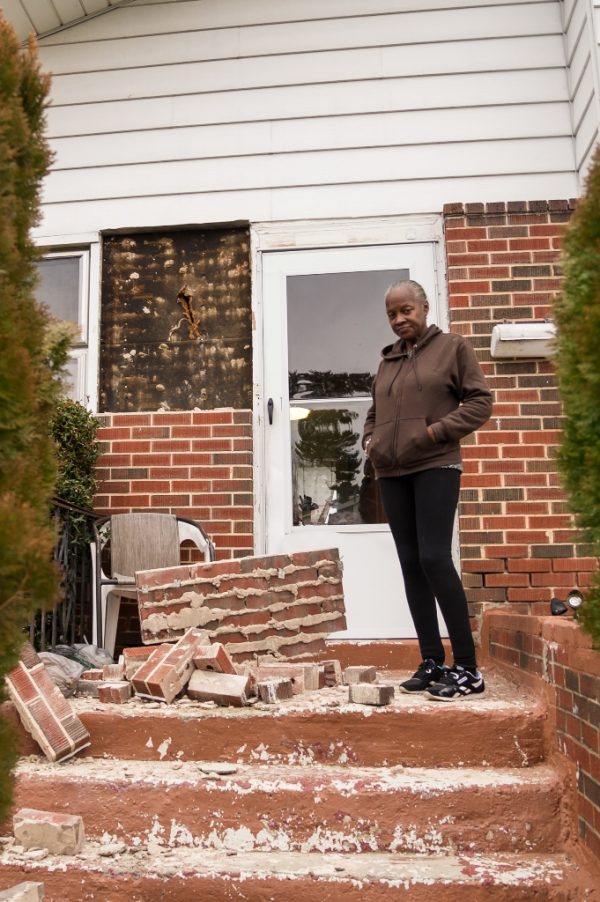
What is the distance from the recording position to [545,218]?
456cm

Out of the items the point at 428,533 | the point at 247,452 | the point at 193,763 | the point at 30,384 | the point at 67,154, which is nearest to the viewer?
the point at 30,384

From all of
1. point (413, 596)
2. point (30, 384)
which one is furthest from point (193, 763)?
point (30, 384)

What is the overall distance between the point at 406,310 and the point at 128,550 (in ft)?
6.47

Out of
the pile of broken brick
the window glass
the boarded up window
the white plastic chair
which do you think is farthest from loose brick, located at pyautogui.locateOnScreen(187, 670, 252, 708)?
the window glass

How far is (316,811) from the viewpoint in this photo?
234 cm

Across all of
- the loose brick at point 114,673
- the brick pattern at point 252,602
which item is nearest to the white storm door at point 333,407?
the brick pattern at point 252,602

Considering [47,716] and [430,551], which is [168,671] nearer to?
[47,716]

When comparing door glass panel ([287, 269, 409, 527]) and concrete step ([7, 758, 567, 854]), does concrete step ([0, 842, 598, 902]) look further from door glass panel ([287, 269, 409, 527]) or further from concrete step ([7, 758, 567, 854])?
door glass panel ([287, 269, 409, 527])

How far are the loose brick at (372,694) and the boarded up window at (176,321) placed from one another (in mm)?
2234

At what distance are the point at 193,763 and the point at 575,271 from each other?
1913 millimetres

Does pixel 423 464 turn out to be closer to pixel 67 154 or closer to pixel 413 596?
pixel 413 596

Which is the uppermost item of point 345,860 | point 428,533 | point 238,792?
point 428,533

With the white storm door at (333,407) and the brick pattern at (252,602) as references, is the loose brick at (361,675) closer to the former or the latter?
the brick pattern at (252,602)

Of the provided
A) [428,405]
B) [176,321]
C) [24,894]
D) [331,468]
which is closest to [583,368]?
[24,894]
